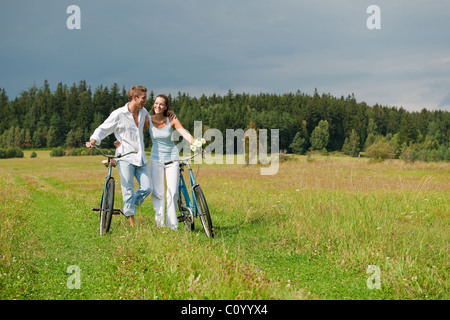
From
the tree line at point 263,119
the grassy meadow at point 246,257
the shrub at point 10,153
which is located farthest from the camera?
the tree line at point 263,119

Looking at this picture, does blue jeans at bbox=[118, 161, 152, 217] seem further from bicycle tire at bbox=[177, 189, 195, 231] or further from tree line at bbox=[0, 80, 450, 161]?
tree line at bbox=[0, 80, 450, 161]

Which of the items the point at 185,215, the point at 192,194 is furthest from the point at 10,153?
the point at 192,194

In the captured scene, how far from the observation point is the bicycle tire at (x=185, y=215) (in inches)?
295

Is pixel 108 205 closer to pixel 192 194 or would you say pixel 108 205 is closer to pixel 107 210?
pixel 107 210

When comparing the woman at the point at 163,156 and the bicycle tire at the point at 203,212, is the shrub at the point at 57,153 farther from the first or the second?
the bicycle tire at the point at 203,212

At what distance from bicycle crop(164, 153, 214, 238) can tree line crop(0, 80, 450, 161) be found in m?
86.7

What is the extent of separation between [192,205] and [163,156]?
113 centimetres

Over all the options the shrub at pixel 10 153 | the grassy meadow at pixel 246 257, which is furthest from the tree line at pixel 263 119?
the grassy meadow at pixel 246 257

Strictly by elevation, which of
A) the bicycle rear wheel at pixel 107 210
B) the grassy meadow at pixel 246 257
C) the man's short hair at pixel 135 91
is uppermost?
the man's short hair at pixel 135 91

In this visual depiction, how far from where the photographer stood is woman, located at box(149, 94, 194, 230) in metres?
7.50

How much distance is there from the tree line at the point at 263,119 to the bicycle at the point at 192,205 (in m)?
86.7

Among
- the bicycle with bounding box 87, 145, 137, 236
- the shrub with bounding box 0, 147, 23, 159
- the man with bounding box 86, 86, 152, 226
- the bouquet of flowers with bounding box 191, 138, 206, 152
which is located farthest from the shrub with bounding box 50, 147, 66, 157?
the bouquet of flowers with bounding box 191, 138, 206, 152

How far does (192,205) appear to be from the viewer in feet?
24.8

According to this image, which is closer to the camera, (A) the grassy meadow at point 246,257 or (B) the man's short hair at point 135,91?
(A) the grassy meadow at point 246,257
